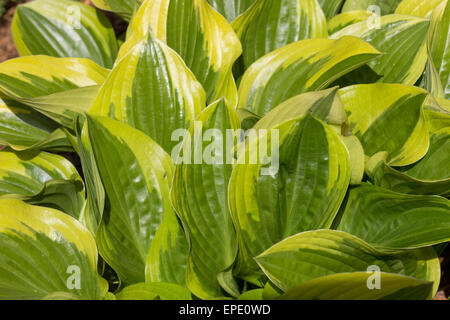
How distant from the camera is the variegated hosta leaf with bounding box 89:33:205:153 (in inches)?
38.5

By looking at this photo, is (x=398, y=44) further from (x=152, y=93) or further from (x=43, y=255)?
(x=43, y=255)

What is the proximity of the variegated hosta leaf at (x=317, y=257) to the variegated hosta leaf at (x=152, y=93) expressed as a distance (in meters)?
0.36

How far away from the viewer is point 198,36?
112cm

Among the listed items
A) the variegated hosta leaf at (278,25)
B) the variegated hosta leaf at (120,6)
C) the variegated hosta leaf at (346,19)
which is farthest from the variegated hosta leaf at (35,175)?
the variegated hosta leaf at (346,19)

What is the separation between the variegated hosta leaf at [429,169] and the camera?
0.96 meters

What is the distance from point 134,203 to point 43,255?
21cm

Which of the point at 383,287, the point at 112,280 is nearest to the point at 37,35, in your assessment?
the point at 112,280

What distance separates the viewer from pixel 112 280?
3.64 ft

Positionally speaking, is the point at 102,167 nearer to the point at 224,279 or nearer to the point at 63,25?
the point at 224,279

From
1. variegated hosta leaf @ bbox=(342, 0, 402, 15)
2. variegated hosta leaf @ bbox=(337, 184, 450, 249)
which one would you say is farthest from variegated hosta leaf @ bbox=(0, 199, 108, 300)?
variegated hosta leaf @ bbox=(342, 0, 402, 15)

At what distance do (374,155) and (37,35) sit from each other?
100 centimetres

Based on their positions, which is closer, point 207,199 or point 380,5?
point 207,199

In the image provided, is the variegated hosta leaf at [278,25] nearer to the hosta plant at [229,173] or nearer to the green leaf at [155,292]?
the hosta plant at [229,173]

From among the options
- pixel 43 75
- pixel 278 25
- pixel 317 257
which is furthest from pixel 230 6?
pixel 317 257
